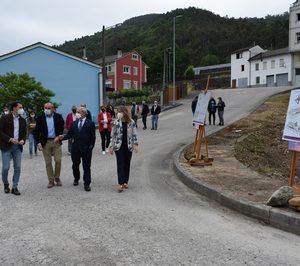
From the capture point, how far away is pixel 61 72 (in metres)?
31.6

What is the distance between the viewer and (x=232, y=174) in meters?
9.70

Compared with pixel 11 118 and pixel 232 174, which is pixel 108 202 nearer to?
pixel 11 118

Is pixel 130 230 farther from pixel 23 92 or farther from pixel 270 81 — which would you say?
pixel 270 81

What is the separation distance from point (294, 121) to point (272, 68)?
6420 centimetres

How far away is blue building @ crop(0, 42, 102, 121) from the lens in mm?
29719

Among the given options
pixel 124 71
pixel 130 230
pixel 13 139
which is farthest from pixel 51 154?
pixel 124 71

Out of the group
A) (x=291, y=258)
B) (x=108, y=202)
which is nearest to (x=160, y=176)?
(x=108, y=202)

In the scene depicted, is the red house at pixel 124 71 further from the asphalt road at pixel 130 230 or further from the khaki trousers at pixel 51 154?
the asphalt road at pixel 130 230

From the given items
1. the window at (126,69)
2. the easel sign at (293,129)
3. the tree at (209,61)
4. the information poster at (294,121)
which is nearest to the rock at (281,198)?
the easel sign at (293,129)

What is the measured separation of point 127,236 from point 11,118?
13.3ft

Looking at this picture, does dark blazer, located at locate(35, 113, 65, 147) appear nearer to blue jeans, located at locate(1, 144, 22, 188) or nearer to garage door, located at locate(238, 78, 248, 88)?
blue jeans, located at locate(1, 144, 22, 188)

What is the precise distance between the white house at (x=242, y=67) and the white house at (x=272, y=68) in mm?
939

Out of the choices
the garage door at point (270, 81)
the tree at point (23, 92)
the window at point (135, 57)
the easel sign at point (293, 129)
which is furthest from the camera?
the window at point (135, 57)

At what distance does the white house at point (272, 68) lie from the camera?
64250 mm
